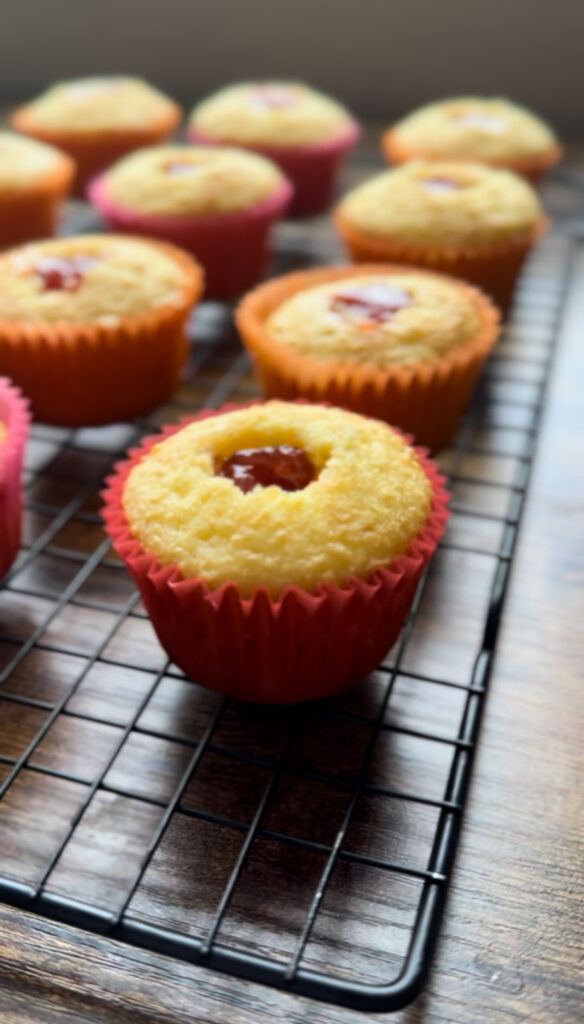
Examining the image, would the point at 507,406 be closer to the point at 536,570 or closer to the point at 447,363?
the point at 447,363

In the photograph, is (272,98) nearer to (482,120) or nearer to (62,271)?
(482,120)

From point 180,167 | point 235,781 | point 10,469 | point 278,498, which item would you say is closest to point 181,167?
point 180,167

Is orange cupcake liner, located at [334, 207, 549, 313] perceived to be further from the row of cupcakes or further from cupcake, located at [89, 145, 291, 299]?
the row of cupcakes

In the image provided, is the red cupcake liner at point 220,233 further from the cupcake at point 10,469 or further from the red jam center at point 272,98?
the cupcake at point 10,469

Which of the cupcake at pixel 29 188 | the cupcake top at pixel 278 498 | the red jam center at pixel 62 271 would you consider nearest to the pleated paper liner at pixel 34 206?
the cupcake at pixel 29 188

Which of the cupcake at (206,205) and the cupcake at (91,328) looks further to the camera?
the cupcake at (206,205)

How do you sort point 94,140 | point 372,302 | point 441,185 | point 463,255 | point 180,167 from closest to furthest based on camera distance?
1. point 372,302
2. point 463,255
3. point 441,185
4. point 180,167
5. point 94,140

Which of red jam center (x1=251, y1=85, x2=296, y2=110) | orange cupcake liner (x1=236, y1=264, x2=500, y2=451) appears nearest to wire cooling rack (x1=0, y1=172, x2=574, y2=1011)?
orange cupcake liner (x1=236, y1=264, x2=500, y2=451)
